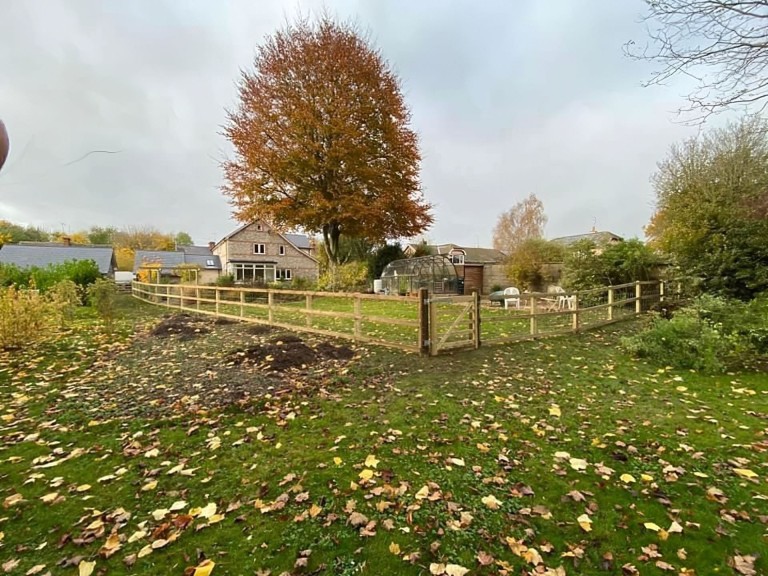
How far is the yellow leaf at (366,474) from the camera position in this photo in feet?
8.60

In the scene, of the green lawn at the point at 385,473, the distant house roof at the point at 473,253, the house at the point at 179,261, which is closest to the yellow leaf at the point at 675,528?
the green lawn at the point at 385,473

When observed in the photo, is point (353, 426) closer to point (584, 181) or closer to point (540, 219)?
point (584, 181)

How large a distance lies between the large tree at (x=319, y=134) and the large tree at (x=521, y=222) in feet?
70.5

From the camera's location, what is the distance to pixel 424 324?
6.28m

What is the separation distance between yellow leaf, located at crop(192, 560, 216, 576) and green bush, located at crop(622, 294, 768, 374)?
6720mm

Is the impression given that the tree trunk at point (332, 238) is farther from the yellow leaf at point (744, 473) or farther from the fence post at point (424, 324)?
the yellow leaf at point (744, 473)

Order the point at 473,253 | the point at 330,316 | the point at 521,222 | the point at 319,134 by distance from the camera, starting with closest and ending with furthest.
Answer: the point at 330,316, the point at 319,134, the point at 473,253, the point at 521,222

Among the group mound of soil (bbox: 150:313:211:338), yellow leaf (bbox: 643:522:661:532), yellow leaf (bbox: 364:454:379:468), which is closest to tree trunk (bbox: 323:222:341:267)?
mound of soil (bbox: 150:313:211:338)

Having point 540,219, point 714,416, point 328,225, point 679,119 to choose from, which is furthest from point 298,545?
point 540,219

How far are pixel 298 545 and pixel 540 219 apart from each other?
38.5 m

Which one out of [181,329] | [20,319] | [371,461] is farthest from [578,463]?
[20,319]

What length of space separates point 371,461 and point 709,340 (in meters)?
5.91

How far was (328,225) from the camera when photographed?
18.4 metres

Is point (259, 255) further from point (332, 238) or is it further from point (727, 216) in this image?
point (727, 216)
